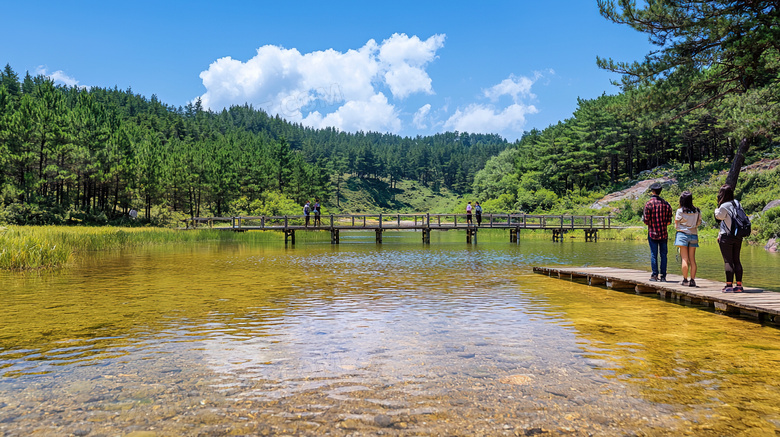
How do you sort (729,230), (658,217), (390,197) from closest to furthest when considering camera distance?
(729,230), (658,217), (390,197)

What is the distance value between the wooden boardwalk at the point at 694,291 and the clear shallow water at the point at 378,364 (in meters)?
0.38

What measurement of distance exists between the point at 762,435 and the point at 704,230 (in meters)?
42.7

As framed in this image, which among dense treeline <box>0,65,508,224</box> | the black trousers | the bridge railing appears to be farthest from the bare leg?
dense treeline <box>0,65,508,224</box>

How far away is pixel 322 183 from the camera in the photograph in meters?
109

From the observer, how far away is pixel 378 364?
6.48m

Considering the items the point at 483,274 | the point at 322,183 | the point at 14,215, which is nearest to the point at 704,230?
the point at 483,274

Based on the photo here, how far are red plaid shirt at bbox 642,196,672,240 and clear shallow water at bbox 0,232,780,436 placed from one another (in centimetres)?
158

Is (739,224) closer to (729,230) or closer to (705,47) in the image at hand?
(729,230)

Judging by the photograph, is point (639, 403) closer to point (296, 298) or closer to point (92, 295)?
point (296, 298)

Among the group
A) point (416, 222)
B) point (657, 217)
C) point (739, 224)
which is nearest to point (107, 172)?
point (416, 222)

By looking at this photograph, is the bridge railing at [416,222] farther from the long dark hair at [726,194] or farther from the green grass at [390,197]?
the green grass at [390,197]

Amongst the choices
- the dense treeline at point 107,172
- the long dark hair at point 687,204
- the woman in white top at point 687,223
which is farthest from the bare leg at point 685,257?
the dense treeline at point 107,172

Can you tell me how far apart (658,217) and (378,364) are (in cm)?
841

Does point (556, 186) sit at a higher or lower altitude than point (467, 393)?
higher
